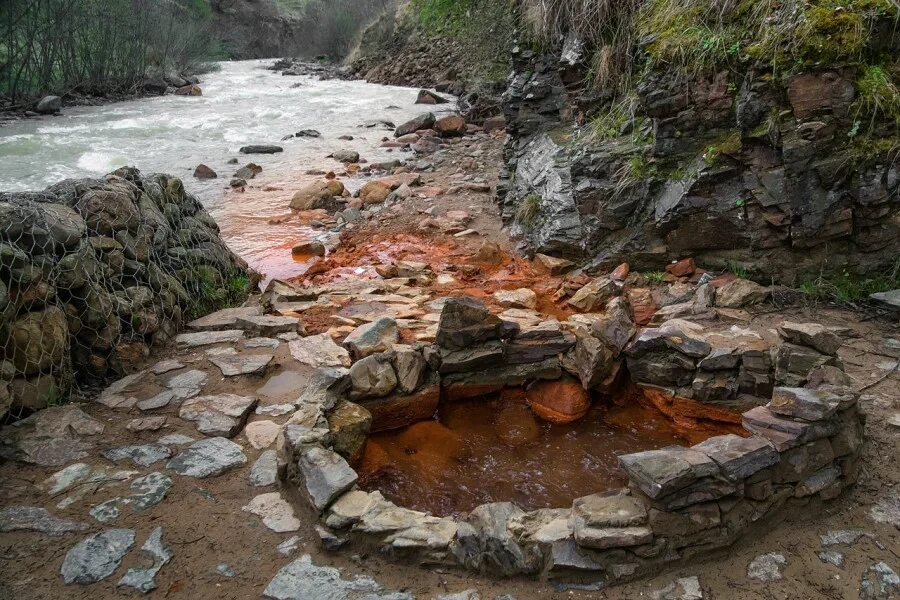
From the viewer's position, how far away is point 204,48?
1187 inches

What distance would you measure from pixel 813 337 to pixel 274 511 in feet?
11.0

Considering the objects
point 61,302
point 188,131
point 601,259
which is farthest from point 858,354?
point 188,131

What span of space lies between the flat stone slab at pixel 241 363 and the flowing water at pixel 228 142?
121 inches

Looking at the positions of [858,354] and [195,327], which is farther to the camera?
[195,327]

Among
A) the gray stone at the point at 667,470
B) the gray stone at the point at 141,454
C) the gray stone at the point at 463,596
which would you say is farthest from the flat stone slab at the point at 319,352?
the gray stone at the point at 667,470

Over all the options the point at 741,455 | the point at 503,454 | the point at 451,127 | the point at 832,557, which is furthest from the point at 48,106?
the point at 832,557

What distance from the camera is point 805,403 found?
3.22 m

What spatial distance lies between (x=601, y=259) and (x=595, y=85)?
2.29m

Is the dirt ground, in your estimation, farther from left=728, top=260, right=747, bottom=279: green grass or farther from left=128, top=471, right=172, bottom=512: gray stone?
left=728, top=260, right=747, bottom=279: green grass

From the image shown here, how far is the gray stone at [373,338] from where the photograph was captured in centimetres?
464

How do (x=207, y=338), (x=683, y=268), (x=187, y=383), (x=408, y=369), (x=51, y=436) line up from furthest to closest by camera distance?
(x=683, y=268) → (x=207, y=338) → (x=187, y=383) → (x=408, y=369) → (x=51, y=436)

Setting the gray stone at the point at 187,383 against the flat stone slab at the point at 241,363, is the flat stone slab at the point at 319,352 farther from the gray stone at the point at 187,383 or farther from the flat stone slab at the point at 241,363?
the gray stone at the point at 187,383

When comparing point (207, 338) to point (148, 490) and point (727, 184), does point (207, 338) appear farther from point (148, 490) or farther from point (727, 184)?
point (727, 184)

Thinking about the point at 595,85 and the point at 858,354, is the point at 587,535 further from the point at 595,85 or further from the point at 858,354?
the point at 595,85
